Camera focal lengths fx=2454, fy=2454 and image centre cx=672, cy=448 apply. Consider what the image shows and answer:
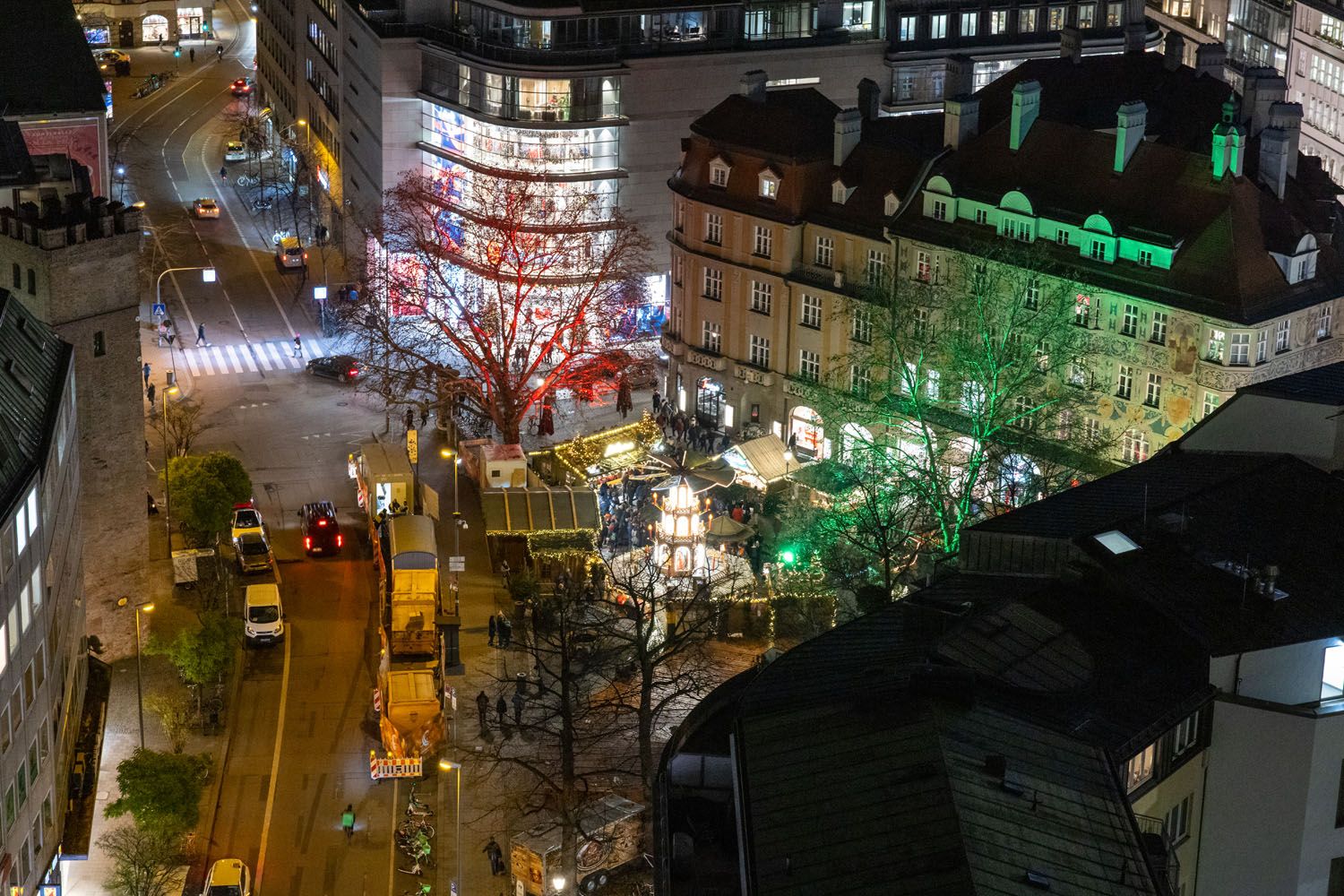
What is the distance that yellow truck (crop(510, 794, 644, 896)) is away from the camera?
74000 millimetres

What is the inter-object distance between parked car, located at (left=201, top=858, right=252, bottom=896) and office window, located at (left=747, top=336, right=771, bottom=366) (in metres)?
45.3

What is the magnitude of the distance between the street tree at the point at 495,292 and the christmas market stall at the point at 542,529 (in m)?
11.3

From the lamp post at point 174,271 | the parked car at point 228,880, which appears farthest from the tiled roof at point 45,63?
the parked car at point 228,880

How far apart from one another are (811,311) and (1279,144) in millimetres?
23590

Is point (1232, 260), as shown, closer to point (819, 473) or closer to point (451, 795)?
point (819, 473)

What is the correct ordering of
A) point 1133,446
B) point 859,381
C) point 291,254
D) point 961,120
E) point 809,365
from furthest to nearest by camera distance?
point 291,254 < point 809,365 < point 961,120 < point 859,381 < point 1133,446

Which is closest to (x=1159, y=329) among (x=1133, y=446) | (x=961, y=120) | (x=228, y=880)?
(x=1133, y=446)

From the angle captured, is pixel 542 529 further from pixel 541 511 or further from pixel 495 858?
pixel 495 858

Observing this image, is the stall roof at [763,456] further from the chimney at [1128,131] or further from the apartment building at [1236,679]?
the apartment building at [1236,679]

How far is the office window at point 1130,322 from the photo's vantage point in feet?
324

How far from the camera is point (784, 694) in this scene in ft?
185

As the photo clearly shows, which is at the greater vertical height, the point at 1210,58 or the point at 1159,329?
the point at 1210,58

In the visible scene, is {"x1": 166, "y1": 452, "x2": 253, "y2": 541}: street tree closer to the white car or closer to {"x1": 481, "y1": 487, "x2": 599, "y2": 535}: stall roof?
{"x1": 481, "y1": 487, "x2": 599, "y2": 535}: stall roof

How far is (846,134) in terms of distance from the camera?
11056 cm
